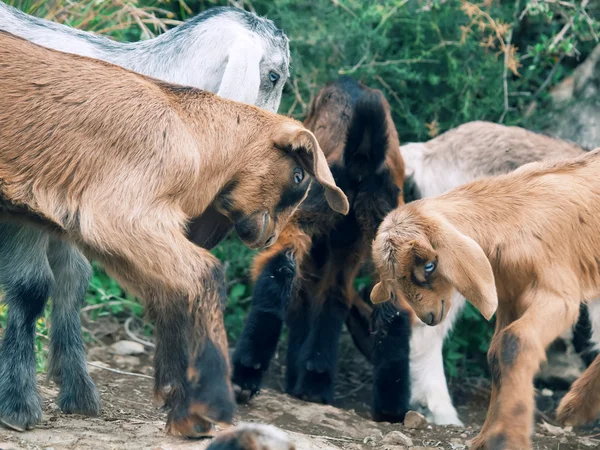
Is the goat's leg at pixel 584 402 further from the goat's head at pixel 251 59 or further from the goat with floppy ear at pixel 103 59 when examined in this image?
the goat's head at pixel 251 59

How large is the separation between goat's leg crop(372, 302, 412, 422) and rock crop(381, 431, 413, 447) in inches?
29.7

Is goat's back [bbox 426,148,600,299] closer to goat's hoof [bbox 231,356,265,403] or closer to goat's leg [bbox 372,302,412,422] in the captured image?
goat's leg [bbox 372,302,412,422]

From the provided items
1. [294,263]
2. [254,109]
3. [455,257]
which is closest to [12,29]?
[254,109]

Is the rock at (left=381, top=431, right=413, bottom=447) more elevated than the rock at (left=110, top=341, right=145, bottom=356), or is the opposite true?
the rock at (left=381, top=431, right=413, bottom=447)

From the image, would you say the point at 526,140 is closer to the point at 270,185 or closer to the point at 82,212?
the point at 270,185

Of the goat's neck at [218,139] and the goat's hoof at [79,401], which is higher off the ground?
the goat's neck at [218,139]

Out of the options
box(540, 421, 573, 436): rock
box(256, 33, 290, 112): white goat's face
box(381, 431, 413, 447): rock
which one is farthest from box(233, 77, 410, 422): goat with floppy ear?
box(540, 421, 573, 436): rock

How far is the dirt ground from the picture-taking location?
4457 mm

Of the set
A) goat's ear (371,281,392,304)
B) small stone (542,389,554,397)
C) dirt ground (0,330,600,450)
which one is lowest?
dirt ground (0,330,600,450)

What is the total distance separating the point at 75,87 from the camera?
4.39m

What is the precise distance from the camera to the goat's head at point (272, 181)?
181 inches

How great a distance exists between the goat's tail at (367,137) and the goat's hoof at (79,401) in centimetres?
226

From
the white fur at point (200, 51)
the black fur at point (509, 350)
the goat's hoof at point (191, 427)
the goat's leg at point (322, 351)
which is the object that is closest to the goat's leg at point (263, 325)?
the goat's leg at point (322, 351)

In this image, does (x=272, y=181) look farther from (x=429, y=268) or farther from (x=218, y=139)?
(x=429, y=268)
